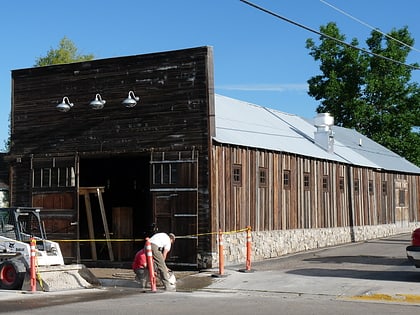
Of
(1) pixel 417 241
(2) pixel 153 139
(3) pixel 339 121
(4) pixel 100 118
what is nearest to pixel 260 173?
(2) pixel 153 139

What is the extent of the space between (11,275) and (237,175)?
7.80 metres

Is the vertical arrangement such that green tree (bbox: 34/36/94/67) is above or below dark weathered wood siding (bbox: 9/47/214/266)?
above

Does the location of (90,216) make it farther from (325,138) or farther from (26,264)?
(325,138)

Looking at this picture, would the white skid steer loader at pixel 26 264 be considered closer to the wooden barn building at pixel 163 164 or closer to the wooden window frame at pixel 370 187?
the wooden barn building at pixel 163 164

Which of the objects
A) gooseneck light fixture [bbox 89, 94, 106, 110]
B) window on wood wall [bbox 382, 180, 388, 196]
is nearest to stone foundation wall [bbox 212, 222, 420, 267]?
window on wood wall [bbox 382, 180, 388, 196]

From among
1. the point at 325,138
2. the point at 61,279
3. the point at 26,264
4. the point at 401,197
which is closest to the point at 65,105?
the point at 26,264

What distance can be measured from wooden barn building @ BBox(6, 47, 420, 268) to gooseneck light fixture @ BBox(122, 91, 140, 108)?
37 mm

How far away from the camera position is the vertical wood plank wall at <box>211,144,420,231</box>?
20562 millimetres

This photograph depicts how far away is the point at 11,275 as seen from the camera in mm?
16625

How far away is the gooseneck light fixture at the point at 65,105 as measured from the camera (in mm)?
21844

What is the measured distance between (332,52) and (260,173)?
3474cm

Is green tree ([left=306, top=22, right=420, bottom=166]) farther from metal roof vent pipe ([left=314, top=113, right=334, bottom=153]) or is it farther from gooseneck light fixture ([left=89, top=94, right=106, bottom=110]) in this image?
gooseneck light fixture ([left=89, top=94, right=106, bottom=110])

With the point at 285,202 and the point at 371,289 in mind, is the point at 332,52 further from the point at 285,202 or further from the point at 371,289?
the point at 371,289

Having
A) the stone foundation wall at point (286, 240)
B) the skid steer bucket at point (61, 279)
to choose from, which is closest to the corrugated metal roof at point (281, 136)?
the stone foundation wall at point (286, 240)
